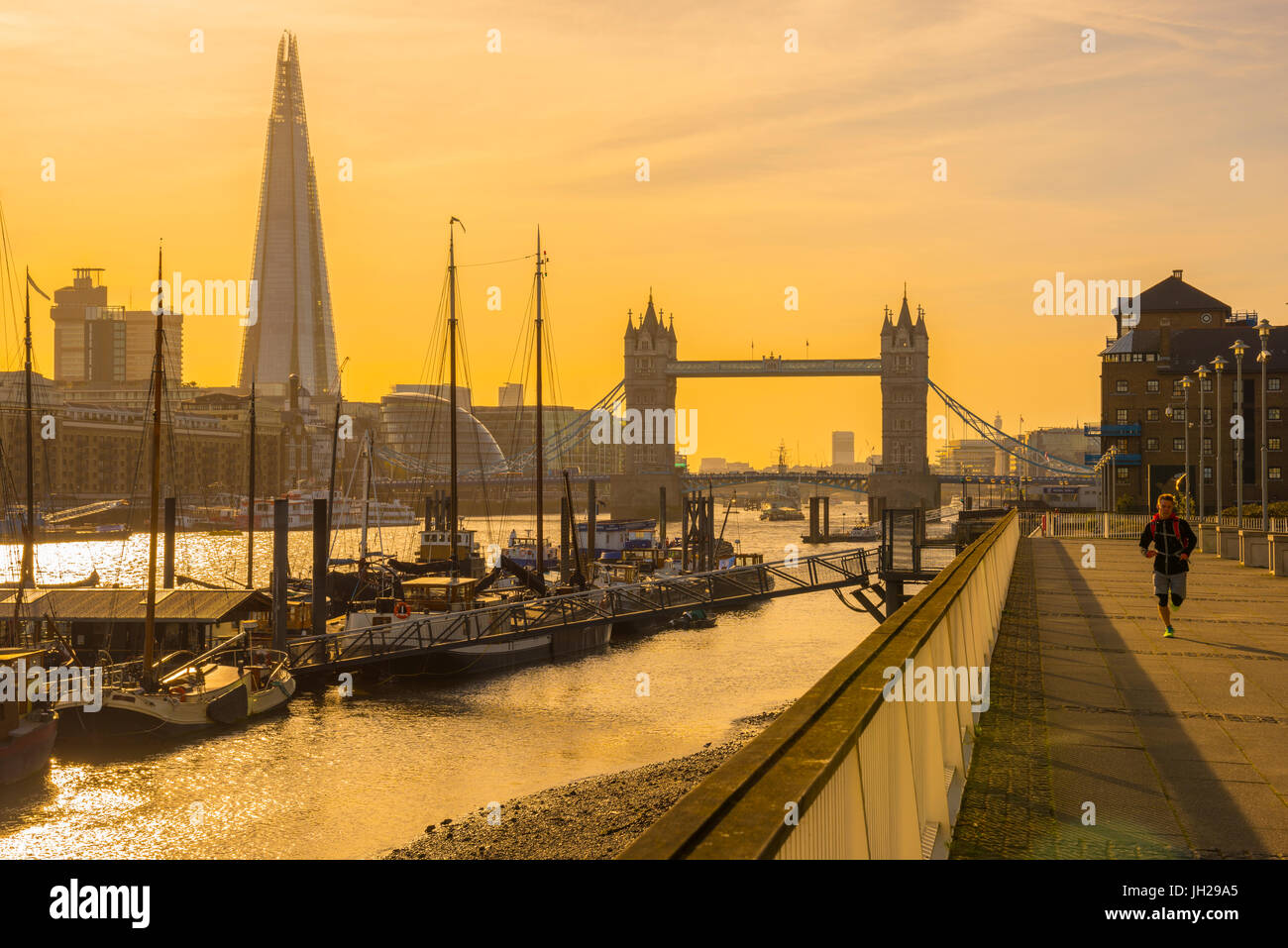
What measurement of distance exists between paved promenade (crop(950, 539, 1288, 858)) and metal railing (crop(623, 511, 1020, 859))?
38 cm

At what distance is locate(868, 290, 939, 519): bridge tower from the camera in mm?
188500

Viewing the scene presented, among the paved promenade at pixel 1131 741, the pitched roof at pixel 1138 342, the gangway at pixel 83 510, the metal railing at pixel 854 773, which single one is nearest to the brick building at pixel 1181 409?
the pitched roof at pixel 1138 342

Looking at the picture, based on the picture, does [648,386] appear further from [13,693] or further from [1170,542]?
[1170,542]

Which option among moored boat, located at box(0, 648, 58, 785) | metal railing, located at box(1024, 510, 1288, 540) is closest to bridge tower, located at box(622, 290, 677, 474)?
metal railing, located at box(1024, 510, 1288, 540)

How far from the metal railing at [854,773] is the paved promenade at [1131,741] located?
1.25ft

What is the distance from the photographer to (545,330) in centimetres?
6519

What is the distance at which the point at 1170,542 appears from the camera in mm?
16266

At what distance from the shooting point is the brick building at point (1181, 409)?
88.8 m

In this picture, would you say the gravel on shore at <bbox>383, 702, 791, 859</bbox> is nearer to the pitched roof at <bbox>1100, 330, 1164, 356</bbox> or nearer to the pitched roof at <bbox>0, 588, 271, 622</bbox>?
the pitched roof at <bbox>0, 588, 271, 622</bbox>

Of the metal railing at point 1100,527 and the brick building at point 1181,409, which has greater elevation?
the brick building at point 1181,409

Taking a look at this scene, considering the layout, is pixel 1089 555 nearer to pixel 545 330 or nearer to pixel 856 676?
pixel 856 676

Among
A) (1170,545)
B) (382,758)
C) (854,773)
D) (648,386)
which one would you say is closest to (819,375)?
(648,386)

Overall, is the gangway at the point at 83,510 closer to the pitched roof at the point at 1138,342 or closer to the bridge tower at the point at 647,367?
the bridge tower at the point at 647,367

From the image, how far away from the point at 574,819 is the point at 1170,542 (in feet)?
39.9
